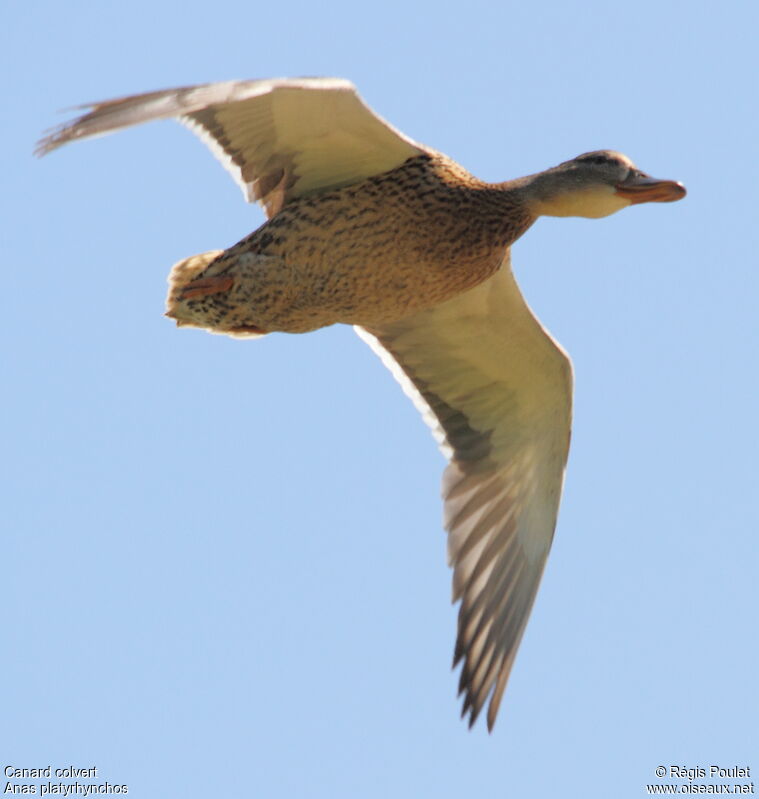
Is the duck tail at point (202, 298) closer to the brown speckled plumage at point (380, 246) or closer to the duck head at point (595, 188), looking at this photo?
the brown speckled plumage at point (380, 246)

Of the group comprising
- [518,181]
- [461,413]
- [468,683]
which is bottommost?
[468,683]

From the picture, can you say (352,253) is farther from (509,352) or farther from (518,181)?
(509,352)

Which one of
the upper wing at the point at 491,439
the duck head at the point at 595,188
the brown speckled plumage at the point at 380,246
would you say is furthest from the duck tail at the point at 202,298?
the duck head at the point at 595,188

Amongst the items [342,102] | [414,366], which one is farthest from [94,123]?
[414,366]

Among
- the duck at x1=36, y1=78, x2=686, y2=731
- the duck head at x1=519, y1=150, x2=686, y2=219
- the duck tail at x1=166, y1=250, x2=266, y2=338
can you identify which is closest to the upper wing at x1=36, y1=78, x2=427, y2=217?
the duck at x1=36, y1=78, x2=686, y2=731

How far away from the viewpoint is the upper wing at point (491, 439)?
9414 mm

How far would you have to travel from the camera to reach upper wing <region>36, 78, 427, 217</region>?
810cm

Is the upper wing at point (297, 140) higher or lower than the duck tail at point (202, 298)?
higher

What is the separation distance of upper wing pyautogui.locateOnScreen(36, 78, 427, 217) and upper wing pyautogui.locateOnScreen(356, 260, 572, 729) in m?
1.30

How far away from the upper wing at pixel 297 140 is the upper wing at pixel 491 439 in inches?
51.0

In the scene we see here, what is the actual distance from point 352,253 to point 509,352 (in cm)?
184

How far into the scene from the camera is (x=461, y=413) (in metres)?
10.1

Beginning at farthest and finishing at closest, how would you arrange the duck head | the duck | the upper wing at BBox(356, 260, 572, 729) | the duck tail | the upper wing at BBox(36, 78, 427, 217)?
the upper wing at BBox(356, 260, 572, 729) → the duck tail → the duck head → the duck → the upper wing at BBox(36, 78, 427, 217)

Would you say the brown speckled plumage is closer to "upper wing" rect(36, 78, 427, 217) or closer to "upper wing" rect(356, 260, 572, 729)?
"upper wing" rect(36, 78, 427, 217)
